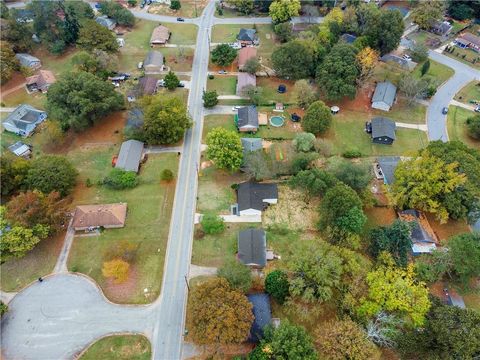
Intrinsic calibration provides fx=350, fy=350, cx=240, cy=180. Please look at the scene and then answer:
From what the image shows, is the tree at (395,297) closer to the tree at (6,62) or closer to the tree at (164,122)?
the tree at (164,122)

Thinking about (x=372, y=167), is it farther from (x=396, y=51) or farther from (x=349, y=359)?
(x=396, y=51)

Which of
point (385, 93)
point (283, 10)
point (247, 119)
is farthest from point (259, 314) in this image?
point (283, 10)

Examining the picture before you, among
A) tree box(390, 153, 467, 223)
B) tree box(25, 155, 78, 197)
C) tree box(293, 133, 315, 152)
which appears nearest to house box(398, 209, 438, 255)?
tree box(390, 153, 467, 223)

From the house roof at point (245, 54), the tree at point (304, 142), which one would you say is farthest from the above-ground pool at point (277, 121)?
the house roof at point (245, 54)

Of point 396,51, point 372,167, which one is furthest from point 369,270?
point 396,51

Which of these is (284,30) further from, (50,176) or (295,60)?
(50,176)

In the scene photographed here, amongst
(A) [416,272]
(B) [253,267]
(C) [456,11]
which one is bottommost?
(B) [253,267]
